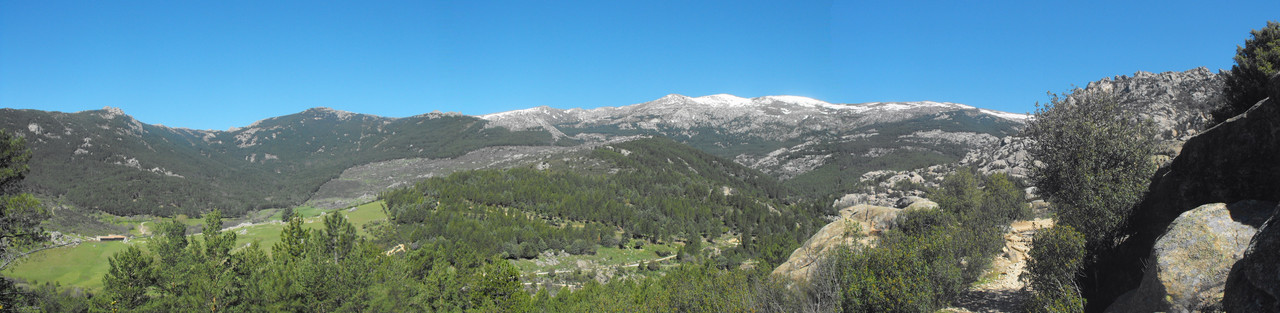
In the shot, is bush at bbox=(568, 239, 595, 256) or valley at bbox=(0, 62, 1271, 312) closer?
valley at bbox=(0, 62, 1271, 312)

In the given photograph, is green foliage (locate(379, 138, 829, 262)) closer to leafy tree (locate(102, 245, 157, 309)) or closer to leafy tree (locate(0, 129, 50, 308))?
leafy tree (locate(102, 245, 157, 309))

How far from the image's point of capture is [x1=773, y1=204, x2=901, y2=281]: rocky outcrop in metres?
32.7

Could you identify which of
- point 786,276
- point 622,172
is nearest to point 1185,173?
point 786,276

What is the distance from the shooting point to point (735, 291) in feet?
109

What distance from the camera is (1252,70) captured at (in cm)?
2481

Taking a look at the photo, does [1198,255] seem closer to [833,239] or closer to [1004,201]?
[833,239]

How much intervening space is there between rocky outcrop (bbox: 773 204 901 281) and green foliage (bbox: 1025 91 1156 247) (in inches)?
420

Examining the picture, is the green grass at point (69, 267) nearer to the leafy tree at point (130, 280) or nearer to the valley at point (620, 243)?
the valley at point (620, 243)

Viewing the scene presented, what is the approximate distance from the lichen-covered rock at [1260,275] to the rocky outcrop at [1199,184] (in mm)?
6966

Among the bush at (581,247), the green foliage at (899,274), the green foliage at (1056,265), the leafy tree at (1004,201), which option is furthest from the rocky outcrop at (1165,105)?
the bush at (581,247)

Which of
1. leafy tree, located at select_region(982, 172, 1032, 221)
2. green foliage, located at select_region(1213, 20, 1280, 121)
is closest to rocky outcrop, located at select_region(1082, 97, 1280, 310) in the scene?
green foliage, located at select_region(1213, 20, 1280, 121)

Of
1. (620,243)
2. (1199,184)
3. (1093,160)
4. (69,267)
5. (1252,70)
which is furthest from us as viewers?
(620,243)

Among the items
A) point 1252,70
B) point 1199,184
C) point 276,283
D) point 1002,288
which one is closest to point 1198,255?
point 1199,184

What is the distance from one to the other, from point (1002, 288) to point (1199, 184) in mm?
22276
